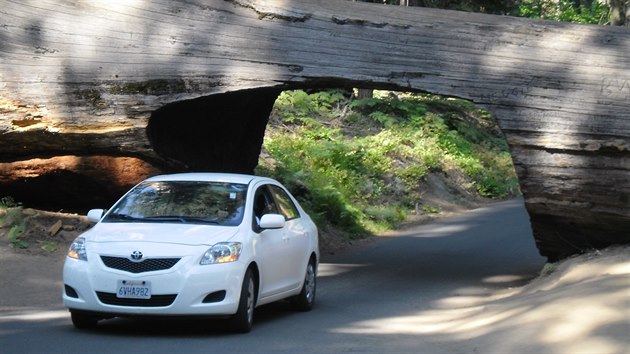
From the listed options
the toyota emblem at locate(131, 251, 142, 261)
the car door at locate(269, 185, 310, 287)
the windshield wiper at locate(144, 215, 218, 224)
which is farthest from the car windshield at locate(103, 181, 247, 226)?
the toyota emblem at locate(131, 251, 142, 261)

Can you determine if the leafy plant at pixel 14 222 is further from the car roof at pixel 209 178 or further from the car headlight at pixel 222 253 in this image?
the car headlight at pixel 222 253

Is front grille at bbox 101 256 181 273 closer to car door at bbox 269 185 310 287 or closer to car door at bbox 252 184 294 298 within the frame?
car door at bbox 252 184 294 298

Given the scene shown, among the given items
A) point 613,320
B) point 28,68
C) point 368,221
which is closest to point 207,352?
point 613,320

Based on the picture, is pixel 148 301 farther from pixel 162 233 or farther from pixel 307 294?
pixel 307 294

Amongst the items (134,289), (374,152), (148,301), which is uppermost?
(134,289)

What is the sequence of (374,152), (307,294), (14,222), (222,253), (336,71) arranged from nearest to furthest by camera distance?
(222,253)
(307,294)
(336,71)
(14,222)
(374,152)

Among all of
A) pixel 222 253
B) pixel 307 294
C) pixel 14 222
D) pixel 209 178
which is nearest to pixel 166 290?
pixel 222 253

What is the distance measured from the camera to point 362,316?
11758 millimetres

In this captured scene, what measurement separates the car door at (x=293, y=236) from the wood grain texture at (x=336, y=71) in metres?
2.79

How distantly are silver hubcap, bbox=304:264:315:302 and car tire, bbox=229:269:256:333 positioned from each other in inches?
83.9

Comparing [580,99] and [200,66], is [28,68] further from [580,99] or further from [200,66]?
[580,99]

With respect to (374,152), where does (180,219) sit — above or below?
above

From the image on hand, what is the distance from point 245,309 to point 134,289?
3.88ft

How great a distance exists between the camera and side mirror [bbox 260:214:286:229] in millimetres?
10219
